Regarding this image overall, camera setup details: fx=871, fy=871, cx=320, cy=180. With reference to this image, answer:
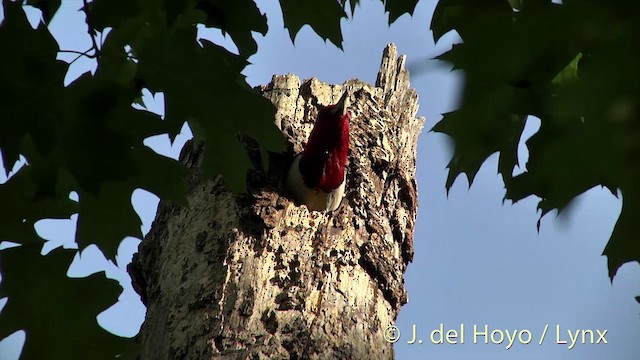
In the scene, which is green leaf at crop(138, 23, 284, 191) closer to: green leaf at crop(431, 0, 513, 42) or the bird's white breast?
green leaf at crop(431, 0, 513, 42)

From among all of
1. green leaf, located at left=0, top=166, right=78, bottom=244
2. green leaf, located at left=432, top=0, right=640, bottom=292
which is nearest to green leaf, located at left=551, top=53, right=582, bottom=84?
green leaf, located at left=432, top=0, right=640, bottom=292

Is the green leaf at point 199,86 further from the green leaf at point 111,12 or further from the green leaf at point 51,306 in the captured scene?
the green leaf at point 51,306

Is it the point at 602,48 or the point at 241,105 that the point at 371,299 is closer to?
the point at 241,105

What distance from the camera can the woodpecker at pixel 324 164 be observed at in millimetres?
3385

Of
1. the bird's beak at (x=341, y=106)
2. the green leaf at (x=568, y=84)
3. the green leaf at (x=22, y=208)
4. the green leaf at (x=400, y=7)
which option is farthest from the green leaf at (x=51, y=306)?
the bird's beak at (x=341, y=106)

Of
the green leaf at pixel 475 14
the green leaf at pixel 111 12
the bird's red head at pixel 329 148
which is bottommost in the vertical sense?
the green leaf at pixel 475 14

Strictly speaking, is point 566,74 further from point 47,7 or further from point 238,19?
point 47,7

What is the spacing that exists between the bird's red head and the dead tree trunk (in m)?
0.09

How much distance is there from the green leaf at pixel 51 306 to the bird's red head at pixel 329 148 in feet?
4.55

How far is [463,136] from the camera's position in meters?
1.42

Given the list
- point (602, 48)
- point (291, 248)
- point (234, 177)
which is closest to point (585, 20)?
point (602, 48)

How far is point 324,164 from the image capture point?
3.52 meters

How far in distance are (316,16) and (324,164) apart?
4.35 feet

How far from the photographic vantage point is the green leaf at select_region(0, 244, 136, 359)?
6.84 feet
